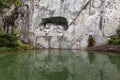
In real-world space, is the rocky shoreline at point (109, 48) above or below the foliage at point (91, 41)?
below

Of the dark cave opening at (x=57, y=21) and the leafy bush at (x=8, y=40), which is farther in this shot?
the dark cave opening at (x=57, y=21)

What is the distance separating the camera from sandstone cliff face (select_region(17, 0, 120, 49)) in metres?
27.8

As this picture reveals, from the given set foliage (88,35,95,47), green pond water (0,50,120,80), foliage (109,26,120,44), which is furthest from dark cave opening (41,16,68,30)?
green pond water (0,50,120,80)

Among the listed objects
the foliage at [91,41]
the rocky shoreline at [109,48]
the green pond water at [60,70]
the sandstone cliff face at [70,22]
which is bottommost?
the green pond water at [60,70]

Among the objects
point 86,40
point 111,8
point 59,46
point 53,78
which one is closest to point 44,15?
point 59,46

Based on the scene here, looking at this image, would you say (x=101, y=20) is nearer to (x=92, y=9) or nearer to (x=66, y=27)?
(x=92, y=9)

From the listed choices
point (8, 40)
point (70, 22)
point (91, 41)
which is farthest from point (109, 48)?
point (8, 40)

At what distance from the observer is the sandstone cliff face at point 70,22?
27844 millimetres

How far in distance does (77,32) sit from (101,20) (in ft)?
11.0

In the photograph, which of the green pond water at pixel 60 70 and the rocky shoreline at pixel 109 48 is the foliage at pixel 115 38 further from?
the green pond water at pixel 60 70

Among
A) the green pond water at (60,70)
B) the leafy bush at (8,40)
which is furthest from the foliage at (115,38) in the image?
the green pond water at (60,70)

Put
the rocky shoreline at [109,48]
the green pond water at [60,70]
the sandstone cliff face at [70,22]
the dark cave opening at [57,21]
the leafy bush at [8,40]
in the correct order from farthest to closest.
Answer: the dark cave opening at [57,21] → the sandstone cliff face at [70,22] → the leafy bush at [8,40] → the rocky shoreline at [109,48] → the green pond water at [60,70]

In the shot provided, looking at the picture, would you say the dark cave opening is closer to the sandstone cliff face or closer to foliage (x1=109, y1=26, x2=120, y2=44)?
the sandstone cliff face

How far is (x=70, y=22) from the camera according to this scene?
29.7 m
